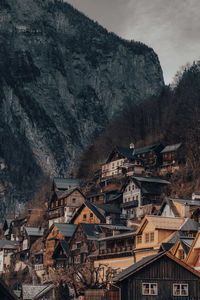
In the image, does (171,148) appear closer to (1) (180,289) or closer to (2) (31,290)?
(2) (31,290)

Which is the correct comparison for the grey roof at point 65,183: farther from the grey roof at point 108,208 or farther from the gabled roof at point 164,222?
the gabled roof at point 164,222

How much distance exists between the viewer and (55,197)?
118m

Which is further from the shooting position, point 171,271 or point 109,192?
point 109,192

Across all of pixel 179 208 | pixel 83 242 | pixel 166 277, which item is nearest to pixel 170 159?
pixel 83 242

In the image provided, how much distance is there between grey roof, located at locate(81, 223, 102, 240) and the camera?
276ft

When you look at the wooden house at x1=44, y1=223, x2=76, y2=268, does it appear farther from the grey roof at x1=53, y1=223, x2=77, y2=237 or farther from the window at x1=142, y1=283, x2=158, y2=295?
the window at x1=142, y1=283, x2=158, y2=295

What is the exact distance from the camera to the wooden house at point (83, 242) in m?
82.1

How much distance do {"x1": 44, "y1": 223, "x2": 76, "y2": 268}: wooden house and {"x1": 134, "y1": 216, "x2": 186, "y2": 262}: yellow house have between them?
24880 millimetres

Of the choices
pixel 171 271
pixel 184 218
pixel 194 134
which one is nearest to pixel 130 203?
pixel 194 134

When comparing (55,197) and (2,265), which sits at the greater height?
(55,197)

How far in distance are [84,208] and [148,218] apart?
30.8 meters

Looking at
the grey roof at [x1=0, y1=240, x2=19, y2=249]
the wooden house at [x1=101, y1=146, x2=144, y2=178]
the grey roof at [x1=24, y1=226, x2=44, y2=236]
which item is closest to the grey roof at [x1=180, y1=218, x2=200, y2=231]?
the wooden house at [x1=101, y1=146, x2=144, y2=178]

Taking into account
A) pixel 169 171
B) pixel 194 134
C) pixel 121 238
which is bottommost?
pixel 121 238

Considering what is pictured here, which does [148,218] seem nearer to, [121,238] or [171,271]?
[121,238]
